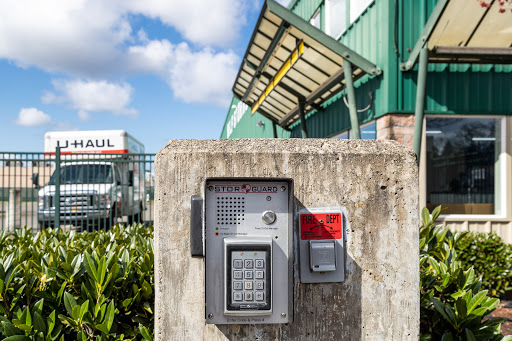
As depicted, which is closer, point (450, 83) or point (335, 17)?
point (450, 83)

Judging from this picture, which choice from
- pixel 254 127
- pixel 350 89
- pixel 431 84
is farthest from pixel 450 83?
pixel 254 127

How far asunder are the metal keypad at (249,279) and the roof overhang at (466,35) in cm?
523

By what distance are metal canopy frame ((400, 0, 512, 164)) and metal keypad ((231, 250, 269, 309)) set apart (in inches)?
208

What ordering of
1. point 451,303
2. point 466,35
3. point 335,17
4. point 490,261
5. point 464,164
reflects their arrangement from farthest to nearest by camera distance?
1. point 335,17
2. point 464,164
3. point 466,35
4. point 490,261
5. point 451,303

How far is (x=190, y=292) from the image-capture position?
78.1 inches

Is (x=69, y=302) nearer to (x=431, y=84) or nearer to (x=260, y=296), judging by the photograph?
(x=260, y=296)

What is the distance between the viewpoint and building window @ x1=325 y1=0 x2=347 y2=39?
9.91 meters

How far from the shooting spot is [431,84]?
775cm

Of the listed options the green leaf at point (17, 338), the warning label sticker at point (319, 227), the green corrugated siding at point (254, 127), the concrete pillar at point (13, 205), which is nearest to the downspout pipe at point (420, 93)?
the warning label sticker at point (319, 227)

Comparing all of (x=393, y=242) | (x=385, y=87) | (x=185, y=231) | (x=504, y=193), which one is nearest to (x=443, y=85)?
(x=385, y=87)

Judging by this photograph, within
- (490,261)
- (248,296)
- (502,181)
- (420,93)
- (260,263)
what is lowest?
(490,261)

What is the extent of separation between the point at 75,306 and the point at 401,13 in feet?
24.1

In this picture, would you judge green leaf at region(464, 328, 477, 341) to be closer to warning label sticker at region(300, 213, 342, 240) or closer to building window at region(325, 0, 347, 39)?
warning label sticker at region(300, 213, 342, 240)

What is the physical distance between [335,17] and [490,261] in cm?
681
